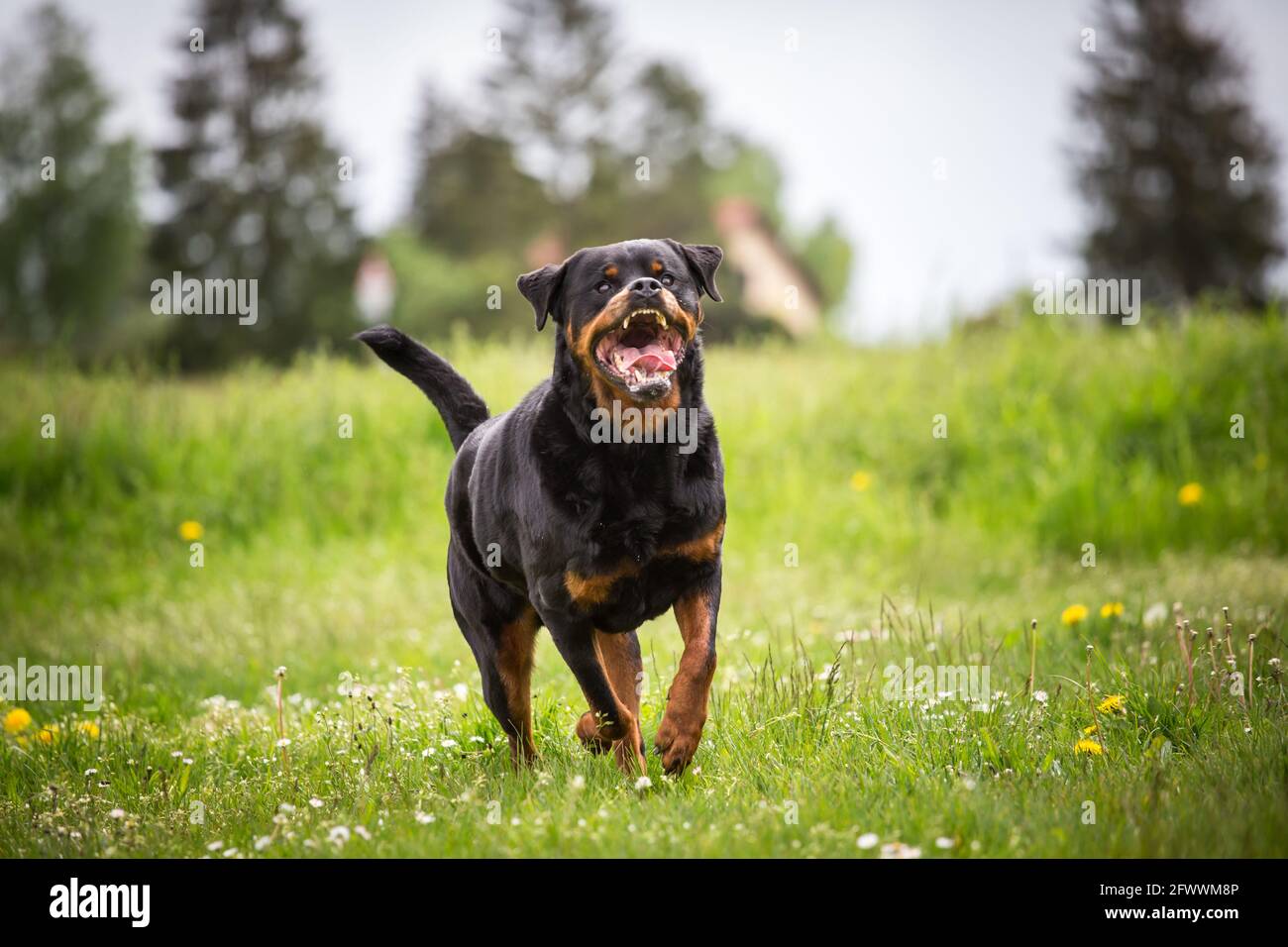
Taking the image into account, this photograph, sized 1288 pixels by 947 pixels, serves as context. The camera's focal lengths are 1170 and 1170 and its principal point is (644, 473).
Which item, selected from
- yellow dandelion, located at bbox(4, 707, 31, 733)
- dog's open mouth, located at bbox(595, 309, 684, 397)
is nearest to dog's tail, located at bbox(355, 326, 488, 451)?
dog's open mouth, located at bbox(595, 309, 684, 397)

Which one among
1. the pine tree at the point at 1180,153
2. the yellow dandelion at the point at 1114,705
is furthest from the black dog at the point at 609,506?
the pine tree at the point at 1180,153

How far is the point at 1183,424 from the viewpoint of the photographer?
33.3 feet

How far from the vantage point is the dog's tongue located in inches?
161

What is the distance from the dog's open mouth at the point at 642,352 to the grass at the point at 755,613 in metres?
1.34

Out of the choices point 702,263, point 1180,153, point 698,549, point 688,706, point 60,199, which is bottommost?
point 688,706

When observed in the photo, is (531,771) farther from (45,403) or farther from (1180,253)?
(1180,253)

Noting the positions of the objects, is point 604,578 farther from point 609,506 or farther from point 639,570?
point 609,506

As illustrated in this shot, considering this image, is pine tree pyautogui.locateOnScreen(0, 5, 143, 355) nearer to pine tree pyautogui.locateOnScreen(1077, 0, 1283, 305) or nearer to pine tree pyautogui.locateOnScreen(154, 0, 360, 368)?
pine tree pyautogui.locateOnScreen(154, 0, 360, 368)

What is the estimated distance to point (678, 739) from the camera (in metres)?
3.84

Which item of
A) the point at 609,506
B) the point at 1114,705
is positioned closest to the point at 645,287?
the point at 609,506

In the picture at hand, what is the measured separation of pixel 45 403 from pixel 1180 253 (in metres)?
24.6

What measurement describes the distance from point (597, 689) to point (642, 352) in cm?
119
